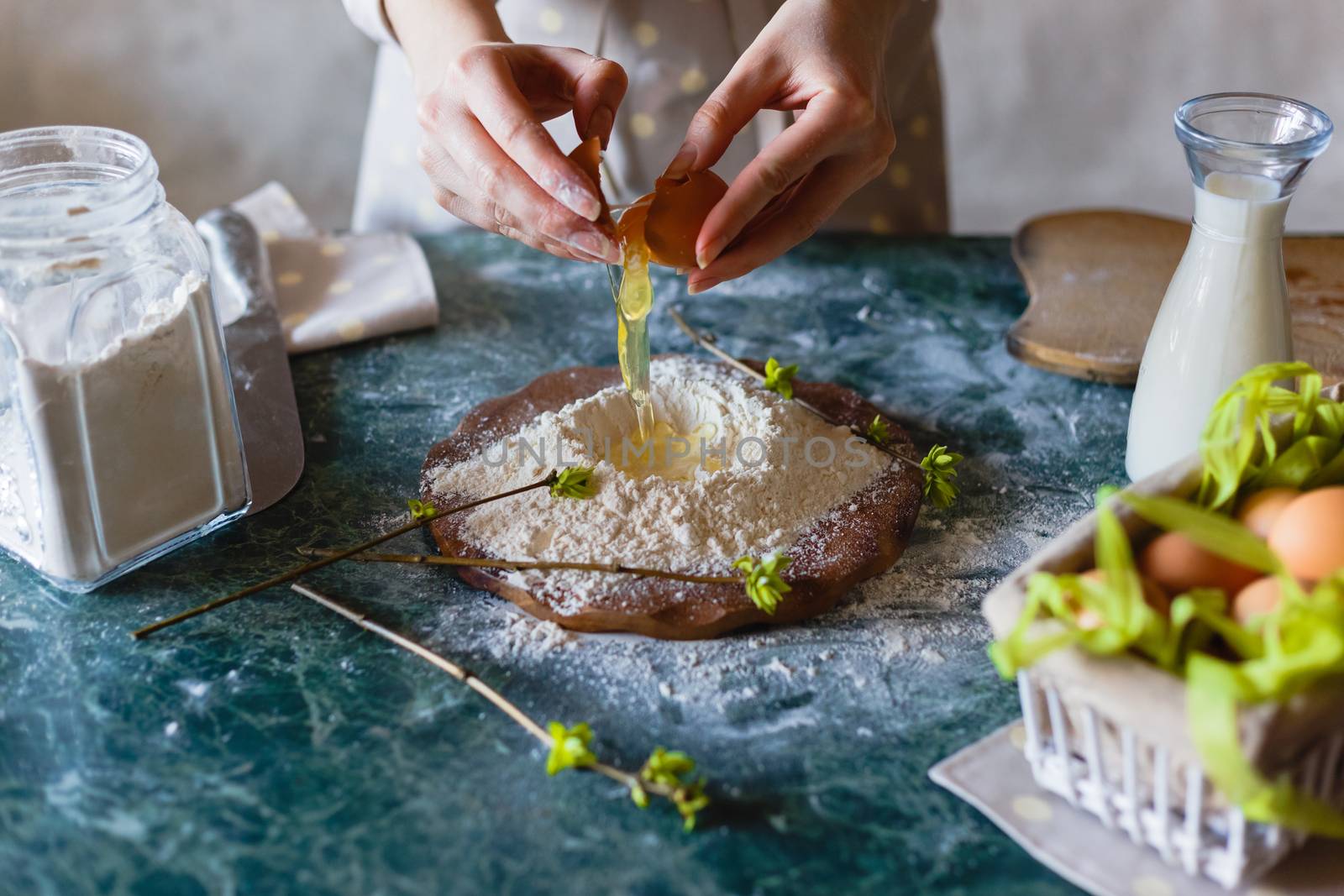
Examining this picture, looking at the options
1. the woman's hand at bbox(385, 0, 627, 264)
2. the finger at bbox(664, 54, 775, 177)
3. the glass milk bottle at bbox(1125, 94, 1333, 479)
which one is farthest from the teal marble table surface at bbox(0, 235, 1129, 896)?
the finger at bbox(664, 54, 775, 177)

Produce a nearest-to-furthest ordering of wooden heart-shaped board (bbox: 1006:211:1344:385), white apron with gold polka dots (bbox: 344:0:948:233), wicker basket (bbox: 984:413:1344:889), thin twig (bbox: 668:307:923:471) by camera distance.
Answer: wicker basket (bbox: 984:413:1344:889)
thin twig (bbox: 668:307:923:471)
wooden heart-shaped board (bbox: 1006:211:1344:385)
white apron with gold polka dots (bbox: 344:0:948:233)

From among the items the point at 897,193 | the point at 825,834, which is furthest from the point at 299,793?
the point at 897,193

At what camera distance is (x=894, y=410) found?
1.12 meters

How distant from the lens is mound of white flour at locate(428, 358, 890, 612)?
88cm

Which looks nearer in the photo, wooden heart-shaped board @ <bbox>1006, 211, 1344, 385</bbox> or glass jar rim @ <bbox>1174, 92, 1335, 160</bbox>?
glass jar rim @ <bbox>1174, 92, 1335, 160</bbox>

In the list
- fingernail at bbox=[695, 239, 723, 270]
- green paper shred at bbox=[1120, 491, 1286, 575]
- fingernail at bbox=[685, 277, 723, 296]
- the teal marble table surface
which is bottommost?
the teal marble table surface

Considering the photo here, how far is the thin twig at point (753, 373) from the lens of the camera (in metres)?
1.01

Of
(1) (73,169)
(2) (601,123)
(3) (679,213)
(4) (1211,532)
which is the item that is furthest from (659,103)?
(4) (1211,532)

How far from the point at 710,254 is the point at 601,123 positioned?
0.18 m

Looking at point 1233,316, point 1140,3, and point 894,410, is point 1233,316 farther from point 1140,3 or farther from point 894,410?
point 1140,3

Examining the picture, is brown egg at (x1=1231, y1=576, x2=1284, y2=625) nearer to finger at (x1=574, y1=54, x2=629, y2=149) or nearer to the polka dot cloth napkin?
finger at (x1=574, y1=54, x2=629, y2=149)

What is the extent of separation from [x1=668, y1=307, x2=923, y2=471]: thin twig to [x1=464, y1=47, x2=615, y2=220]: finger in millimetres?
289

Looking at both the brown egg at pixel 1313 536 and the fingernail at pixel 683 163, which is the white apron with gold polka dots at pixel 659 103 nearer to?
the fingernail at pixel 683 163

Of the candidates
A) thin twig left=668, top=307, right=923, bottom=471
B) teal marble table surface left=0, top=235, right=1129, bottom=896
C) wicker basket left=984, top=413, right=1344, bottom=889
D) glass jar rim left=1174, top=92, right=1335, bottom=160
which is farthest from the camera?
thin twig left=668, top=307, right=923, bottom=471
